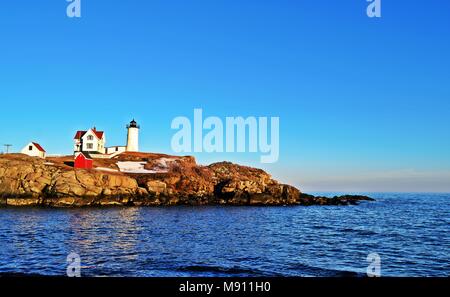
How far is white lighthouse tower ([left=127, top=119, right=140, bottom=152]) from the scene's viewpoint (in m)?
123

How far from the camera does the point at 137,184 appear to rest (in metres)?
82.4

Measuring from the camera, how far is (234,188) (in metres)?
92.4

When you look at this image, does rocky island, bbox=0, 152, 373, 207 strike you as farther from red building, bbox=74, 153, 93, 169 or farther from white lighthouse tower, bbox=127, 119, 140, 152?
white lighthouse tower, bbox=127, 119, 140, 152

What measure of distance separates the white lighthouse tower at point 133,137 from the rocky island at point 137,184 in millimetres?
6876

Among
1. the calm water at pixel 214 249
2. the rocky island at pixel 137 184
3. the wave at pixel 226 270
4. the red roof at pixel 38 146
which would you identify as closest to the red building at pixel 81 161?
the rocky island at pixel 137 184

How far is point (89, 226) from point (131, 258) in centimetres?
1931

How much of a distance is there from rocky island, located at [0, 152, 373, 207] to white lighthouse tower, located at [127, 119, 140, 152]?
6876mm

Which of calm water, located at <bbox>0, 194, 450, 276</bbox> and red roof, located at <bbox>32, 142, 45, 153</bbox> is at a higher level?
red roof, located at <bbox>32, 142, 45, 153</bbox>

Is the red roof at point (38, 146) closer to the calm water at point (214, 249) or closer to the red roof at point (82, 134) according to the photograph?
the red roof at point (82, 134)

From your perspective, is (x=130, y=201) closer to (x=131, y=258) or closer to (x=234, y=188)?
(x=234, y=188)

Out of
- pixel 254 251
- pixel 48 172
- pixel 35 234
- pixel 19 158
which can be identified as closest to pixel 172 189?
pixel 48 172

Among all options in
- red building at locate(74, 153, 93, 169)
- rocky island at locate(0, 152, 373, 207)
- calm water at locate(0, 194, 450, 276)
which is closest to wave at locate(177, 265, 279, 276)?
calm water at locate(0, 194, 450, 276)

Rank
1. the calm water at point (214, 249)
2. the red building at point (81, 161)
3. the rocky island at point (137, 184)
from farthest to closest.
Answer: the red building at point (81, 161) → the rocky island at point (137, 184) → the calm water at point (214, 249)

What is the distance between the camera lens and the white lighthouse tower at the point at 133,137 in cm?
12281
